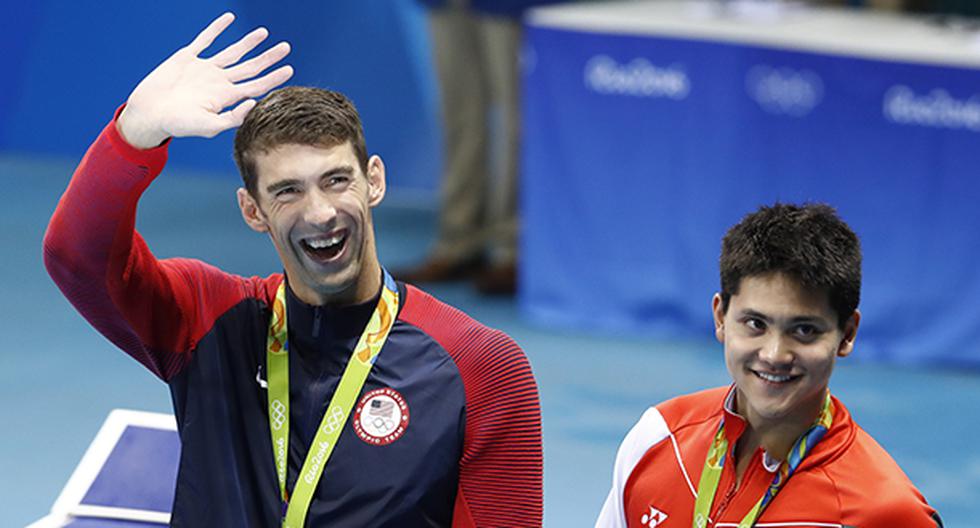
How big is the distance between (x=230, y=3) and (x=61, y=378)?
3.53 metres

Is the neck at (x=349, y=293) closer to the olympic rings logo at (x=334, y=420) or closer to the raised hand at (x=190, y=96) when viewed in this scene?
the olympic rings logo at (x=334, y=420)

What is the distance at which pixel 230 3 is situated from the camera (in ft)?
31.7

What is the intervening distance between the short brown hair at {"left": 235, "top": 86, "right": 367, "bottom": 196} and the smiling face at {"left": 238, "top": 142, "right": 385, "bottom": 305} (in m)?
0.01

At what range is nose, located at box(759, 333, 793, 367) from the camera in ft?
9.27

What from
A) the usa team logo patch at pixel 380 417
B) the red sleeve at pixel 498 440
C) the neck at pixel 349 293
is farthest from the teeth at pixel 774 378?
the neck at pixel 349 293

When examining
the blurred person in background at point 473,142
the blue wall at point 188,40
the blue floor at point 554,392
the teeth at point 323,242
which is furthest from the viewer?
the blue wall at point 188,40

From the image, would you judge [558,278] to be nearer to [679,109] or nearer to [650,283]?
[650,283]

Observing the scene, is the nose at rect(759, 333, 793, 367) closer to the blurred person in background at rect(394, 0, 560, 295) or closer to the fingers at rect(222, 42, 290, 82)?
the fingers at rect(222, 42, 290, 82)

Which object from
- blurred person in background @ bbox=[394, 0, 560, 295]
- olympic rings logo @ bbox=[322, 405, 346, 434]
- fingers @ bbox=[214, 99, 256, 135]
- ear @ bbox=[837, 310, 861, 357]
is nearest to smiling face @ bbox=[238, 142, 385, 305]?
fingers @ bbox=[214, 99, 256, 135]

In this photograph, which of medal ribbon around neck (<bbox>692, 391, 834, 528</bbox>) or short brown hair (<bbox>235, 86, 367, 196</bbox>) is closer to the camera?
medal ribbon around neck (<bbox>692, 391, 834, 528</bbox>)

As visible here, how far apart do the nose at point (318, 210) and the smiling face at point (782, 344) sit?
786 millimetres

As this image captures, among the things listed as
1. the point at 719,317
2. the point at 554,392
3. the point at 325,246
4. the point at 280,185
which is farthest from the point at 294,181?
the point at 554,392

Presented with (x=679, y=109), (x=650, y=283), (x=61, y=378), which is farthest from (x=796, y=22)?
(x=61, y=378)

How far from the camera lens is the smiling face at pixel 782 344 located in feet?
9.32
